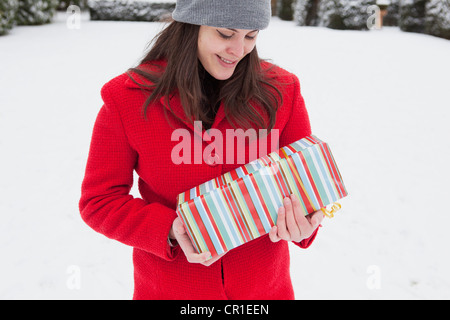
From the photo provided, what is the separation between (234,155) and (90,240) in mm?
2191

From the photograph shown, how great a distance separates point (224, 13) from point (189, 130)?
33 centimetres


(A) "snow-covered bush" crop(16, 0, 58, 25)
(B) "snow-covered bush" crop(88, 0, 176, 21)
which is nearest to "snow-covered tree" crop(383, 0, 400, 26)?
(B) "snow-covered bush" crop(88, 0, 176, 21)

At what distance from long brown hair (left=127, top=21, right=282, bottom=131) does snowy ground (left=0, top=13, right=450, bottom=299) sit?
27 cm

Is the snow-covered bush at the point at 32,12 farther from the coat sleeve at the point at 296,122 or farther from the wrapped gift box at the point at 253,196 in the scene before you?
the wrapped gift box at the point at 253,196

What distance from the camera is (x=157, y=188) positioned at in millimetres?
1180

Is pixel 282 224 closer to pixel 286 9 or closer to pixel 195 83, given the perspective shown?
pixel 195 83

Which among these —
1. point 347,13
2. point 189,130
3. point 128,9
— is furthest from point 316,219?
point 128,9

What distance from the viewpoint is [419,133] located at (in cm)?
473

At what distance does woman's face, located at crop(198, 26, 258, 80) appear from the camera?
1.09 meters

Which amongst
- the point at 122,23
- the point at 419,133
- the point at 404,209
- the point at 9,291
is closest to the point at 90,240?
the point at 9,291

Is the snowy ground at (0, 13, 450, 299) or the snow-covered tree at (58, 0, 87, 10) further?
the snow-covered tree at (58, 0, 87, 10)

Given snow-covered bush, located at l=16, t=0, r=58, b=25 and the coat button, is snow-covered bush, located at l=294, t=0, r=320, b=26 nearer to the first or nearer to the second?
snow-covered bush, located at l=16, t=0, r=58, b=25

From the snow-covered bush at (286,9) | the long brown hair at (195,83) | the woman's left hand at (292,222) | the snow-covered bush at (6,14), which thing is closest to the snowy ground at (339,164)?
the long brown hair at (195,83)

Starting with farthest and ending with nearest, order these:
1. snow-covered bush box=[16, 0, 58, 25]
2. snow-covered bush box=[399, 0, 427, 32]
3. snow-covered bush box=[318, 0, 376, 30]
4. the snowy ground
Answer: snow-covered bush box=[16, 0, 58, 25] < snow-covered bush box=[318, 0, 376, 30] < snow-covered bush box=[399, 0, 427, 32] < the snowy ground
